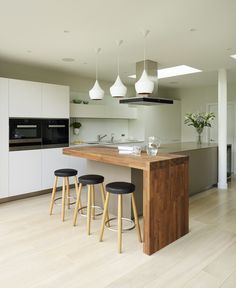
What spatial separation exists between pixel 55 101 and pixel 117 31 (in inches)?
91.2

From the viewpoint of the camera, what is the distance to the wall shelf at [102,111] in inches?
231

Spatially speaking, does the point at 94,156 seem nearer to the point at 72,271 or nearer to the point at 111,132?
the point at 72,271

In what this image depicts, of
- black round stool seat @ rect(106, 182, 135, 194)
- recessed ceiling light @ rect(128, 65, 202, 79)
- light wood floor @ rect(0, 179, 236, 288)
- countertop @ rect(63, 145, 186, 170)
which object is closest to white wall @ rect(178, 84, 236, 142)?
recessed ceiling light @ rect(128, 65, 202, 79)

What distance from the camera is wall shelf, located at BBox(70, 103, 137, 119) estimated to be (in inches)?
231

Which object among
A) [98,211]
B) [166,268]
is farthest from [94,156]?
[166,268]

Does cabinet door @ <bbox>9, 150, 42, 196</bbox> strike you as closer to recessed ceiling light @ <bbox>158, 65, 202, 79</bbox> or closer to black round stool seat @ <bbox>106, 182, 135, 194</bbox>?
black round stool seat @ <bbox>106, 182, 135, 194</bbox>

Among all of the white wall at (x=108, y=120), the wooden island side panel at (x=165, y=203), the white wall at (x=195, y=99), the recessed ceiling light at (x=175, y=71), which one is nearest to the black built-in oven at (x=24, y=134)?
the white wall at (x=108, y=120)

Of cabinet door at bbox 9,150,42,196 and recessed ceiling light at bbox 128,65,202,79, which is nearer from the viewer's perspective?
cabinet door at bbox 9,150,42,196

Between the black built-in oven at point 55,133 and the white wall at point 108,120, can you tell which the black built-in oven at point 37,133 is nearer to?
the black built-in oven at point 55,133

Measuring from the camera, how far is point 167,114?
26.0 feet

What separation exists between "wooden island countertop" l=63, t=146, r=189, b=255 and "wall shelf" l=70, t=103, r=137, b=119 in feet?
9.27

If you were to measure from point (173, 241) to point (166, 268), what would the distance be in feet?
1.94

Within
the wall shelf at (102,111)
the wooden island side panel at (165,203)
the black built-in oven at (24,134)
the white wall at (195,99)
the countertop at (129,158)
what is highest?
the white wall at (195,99)

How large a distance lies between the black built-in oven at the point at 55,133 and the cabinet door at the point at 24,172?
31 centimetres
